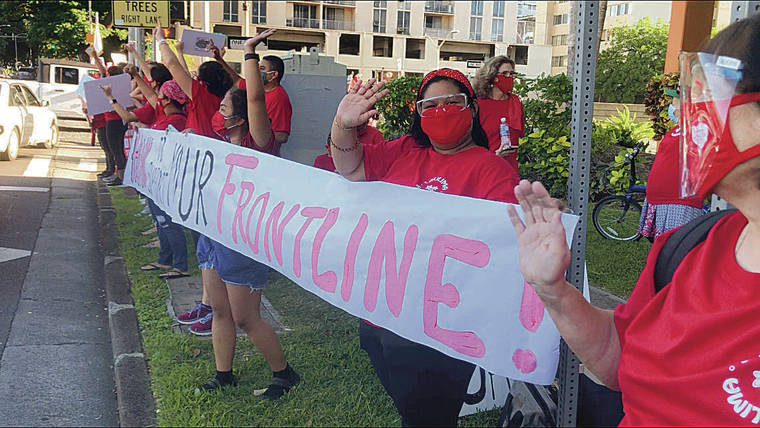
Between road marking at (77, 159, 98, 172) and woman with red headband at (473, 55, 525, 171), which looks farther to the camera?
road marking at (77, 159, 98, 172)

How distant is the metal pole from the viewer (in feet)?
8.05

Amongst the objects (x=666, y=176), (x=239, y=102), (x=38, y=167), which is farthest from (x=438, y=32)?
(x=239, y=102)

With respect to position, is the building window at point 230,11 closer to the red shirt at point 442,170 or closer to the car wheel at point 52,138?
the car wheel at point 52,138

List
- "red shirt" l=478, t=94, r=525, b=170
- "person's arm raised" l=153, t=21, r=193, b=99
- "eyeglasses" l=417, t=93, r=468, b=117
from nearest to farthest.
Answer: "eyeglasses" l=417, t=93, r=468, b=117 < "person's arm raised" l=153, t=21, r=193, b=99 < "red shirt" l=478, t=94, r=525, b=170

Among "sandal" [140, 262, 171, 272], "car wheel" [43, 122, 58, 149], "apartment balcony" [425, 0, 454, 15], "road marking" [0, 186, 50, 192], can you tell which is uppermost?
"apartment balcony" [425, 0, 454, 15]

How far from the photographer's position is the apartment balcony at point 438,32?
7988cm

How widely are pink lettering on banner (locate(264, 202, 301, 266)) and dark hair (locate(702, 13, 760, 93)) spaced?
224 cm

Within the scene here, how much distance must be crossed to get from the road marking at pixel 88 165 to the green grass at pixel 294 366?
9360mm

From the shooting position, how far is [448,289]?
2447 millimetres

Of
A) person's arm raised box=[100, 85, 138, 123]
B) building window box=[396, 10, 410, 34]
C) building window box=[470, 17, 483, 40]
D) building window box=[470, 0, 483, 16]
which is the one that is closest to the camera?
person's arm raised box=[100, 85, 138, 123]

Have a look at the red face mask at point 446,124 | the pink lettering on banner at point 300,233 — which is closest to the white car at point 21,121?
the pink lettering on banner at point 300,233

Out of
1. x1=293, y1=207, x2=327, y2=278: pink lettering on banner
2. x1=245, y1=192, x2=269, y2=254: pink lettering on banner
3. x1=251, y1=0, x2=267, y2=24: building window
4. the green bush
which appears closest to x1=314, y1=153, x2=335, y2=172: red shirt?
x1=245, y1=192, x2=269, y2=254: pink lettering on banner

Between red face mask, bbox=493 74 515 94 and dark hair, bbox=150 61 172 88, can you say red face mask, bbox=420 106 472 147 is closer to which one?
red face mask, bbox=493 74 515 94

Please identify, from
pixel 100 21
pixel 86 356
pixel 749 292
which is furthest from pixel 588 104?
pixel 100 21
